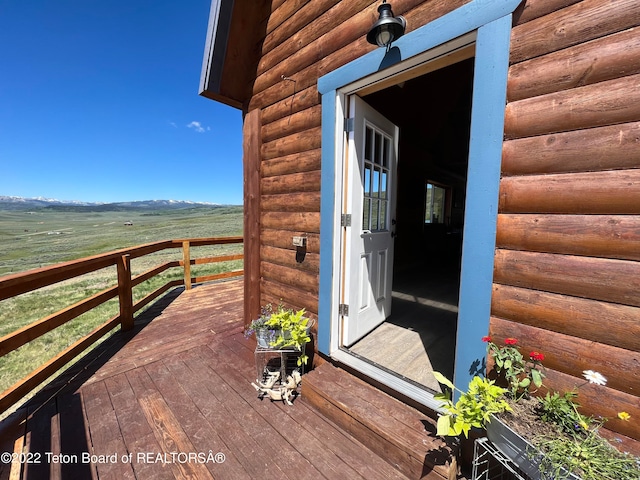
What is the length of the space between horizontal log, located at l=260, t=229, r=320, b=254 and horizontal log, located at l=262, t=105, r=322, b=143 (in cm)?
85

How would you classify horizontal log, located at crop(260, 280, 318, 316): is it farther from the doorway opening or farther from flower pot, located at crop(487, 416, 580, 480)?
flower pot, located at crop(487, 416, 580, 480)

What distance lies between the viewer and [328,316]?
1976 millimetres

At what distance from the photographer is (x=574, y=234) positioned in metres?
1.01

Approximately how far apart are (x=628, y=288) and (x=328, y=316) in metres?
1.53

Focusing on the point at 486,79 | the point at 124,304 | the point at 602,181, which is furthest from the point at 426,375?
the point at 124,304

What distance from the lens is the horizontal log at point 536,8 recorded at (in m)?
1.02

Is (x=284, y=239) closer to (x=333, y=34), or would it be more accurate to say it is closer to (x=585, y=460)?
(x=333, y=34)

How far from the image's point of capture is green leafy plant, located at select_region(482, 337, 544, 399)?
104cm

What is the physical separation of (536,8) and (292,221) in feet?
5.98

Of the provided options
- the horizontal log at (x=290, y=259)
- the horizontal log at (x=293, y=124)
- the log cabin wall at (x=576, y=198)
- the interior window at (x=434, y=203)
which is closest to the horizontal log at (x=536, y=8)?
the log cabin wall at (x=576, y=198)

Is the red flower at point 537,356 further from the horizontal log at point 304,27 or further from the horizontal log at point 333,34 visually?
the horizontal log at point 304,27

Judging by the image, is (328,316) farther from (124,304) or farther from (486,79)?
(124,304)

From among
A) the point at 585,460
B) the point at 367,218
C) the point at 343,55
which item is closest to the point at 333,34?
the point at 343,55

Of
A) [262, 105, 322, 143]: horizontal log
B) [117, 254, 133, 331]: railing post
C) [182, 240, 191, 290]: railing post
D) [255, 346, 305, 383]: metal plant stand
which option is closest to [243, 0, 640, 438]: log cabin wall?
[262, 105, 322, 143]: horizontal log
